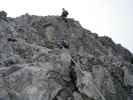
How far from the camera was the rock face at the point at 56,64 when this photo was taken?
1934cm

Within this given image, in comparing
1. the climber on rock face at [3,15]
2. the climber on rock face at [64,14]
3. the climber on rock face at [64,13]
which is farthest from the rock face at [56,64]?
the climber on rock face at [64,13]

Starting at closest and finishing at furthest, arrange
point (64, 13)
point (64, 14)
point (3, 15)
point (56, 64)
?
point (56, 64), point (3, 15), point (64, 13), point (64, 14)

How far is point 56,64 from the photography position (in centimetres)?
2319

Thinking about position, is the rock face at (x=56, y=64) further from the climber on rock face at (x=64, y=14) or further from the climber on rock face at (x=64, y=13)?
the climber on rock face at (x=64, y=13)

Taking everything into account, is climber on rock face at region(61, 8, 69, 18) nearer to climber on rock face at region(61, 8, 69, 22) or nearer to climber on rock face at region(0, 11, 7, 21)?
climber on rock face at region(61, 8, 69, 22)

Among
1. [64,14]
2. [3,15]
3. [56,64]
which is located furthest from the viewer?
[64,14]

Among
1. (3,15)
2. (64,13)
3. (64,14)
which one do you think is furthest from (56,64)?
(64,14)

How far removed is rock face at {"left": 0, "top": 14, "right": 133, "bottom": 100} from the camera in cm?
1934

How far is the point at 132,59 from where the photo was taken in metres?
50.6

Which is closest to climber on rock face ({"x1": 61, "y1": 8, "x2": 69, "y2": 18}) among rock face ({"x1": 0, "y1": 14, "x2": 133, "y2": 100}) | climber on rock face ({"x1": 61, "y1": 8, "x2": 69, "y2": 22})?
climber on rock face ({"x1": 61, "y1": 8, "x2": 69, "y2": 22})

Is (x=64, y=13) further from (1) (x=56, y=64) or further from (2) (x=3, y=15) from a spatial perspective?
(1) (x=56, y=64)

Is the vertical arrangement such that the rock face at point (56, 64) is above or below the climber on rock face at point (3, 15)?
below

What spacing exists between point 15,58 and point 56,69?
268 inches

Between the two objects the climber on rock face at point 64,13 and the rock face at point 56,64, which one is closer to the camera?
the rock face at point 56,64
